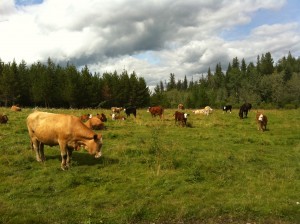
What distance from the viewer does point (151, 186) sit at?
413 inches

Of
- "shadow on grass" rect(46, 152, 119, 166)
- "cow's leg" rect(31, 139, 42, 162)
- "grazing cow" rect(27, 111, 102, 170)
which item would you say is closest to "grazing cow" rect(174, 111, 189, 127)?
"shadow on grass" rect(46, 152, 119, 166)

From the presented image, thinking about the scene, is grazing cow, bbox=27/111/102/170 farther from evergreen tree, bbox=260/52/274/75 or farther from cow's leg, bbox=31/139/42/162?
evergreen tree, bbox=260/52/274/75

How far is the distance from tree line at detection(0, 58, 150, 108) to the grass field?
5098 cm

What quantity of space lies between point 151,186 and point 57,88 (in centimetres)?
6366

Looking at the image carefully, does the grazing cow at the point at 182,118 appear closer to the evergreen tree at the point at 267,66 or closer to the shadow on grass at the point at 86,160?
the shadow on grass at the point at 86,160

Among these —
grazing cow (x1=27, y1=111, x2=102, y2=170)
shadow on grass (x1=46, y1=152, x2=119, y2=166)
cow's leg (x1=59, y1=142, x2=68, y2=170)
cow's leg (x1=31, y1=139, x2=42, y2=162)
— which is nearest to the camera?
cow's leg (x1=59, y1=142, x2=68, y2=170)

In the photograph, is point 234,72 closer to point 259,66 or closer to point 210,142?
point 259,66

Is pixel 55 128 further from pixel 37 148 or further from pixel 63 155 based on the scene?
pixel 37 148

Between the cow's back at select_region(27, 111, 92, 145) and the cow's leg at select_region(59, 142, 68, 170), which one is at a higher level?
the cow's back at select_region(27, 111, 92, 145)

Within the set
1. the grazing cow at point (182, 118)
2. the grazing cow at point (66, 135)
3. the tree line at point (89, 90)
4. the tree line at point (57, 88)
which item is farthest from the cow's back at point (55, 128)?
the tree line at point (57, 88)

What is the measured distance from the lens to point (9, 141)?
1686cm

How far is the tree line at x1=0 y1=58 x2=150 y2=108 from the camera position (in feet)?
218

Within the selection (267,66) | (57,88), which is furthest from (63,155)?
(267,66)

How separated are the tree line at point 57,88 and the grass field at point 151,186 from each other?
51.0 m
